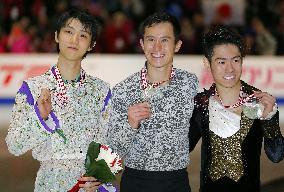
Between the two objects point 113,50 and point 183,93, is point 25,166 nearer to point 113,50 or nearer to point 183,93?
point 183,93

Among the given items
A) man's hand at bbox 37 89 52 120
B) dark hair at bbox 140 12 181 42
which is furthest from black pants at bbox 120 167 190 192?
dark hair at bbox 140 12 181 42

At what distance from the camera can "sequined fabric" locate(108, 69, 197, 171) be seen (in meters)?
3.82

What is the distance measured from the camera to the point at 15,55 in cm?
1187

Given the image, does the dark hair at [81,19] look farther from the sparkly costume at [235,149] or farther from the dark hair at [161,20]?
the sparkly costume at [235,149]

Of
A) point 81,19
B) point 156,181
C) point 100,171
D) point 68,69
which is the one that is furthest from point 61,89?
point 156,181

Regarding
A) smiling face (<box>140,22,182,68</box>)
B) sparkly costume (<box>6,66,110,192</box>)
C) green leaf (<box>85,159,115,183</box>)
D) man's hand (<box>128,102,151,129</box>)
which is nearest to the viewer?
green leaf (<box>85,159,115,183</box>)

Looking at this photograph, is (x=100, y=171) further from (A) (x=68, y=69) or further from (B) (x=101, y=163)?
(A) (x=68, y=69)

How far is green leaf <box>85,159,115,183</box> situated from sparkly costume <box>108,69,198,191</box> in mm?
346

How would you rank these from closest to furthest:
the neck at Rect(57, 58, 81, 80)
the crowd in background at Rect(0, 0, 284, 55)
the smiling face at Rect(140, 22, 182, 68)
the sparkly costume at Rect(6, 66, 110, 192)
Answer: the sparkly costume at Rect(6, 66, 110, 192) → the neck at Rect(57, 58, 81, 80) → the smiling face at Rect(140, 22, 182, 68) → the crowd in background at Rect(0, 0, 284, 55)

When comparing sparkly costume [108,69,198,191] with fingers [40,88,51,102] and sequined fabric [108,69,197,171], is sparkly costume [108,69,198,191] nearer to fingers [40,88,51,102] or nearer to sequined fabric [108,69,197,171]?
sequined fabric [108,69,197,171]

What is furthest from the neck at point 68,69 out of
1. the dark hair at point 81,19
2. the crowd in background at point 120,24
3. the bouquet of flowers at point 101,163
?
the crowd in background at point 120,24

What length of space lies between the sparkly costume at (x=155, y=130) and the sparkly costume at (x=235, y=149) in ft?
0.45

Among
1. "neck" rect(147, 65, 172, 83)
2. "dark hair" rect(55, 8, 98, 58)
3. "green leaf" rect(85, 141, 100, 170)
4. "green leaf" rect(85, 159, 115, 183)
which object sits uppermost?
"dark hair" rect(55, 8, 98, 58)

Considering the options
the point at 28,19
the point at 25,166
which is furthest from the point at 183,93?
the point at 28,19
